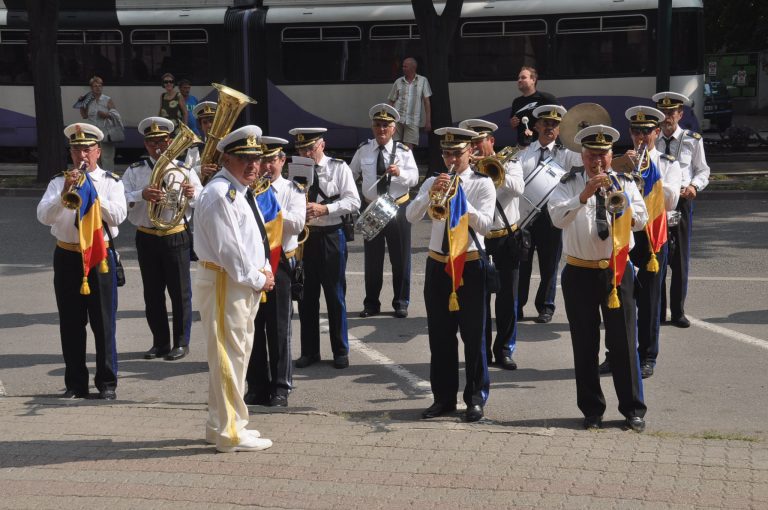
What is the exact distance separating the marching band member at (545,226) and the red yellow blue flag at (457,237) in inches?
69.2

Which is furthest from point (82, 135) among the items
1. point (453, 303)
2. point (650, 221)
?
point (650, 221)

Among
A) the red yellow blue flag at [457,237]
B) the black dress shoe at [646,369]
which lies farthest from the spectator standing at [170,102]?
the red yellow blue flag at [457,237]

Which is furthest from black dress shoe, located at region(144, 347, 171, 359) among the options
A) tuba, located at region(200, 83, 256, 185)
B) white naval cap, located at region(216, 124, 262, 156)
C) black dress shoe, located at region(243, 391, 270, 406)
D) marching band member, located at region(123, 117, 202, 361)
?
white naval cap, located at region(216, 124, 262, 156)

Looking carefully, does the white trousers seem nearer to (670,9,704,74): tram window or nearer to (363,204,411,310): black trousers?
(363,204,411,310): black trousers

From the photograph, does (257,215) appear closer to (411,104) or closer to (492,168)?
(492,168)

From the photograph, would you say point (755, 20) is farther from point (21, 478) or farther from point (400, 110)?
point (21, 478)

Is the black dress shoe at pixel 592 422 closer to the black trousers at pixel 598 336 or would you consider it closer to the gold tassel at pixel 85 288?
the black trousers at pixel 598 336

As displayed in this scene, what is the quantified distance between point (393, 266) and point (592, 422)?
4189 mm

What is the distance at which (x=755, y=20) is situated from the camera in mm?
30391

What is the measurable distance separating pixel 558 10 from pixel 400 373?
1433 centimetres

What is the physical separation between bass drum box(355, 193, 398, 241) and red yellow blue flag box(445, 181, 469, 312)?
1684 millimetres

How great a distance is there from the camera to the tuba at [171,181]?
9.09 meters

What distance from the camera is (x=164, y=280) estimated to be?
9.85 metres

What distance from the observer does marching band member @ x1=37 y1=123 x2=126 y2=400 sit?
825 centimetres
